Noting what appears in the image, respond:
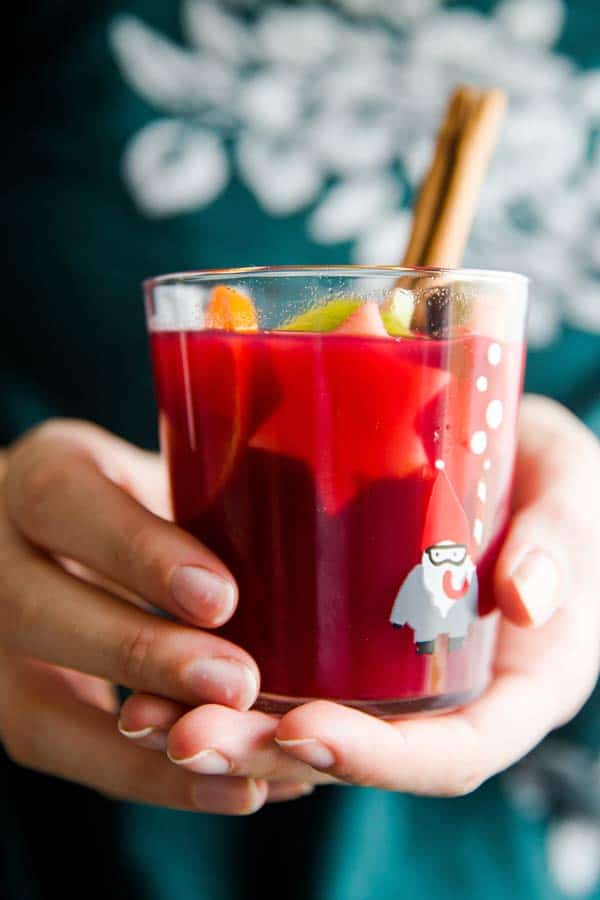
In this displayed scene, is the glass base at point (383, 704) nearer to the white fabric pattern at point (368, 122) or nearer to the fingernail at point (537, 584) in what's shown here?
the fingernail at point (537, 584)

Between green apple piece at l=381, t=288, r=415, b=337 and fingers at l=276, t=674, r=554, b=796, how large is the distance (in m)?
0.26

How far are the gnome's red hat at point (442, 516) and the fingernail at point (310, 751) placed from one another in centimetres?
15

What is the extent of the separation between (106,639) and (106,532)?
0.08 metres

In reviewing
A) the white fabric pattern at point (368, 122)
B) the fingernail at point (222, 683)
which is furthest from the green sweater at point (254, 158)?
the fingernail at point (222, 683)

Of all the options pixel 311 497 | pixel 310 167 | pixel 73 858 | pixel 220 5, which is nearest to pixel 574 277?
pixel 310 167

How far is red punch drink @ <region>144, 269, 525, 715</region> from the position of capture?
566mm

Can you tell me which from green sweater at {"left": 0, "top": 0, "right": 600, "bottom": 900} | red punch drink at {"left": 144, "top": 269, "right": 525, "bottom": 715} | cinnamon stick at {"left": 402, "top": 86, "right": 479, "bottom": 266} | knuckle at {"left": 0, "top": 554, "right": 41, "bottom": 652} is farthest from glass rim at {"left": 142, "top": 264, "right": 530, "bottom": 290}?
green sweater at {"left": 0, "top": 0, "right": 600, "bottom": 900}

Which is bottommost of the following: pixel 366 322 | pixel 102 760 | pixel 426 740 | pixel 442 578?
pixel 102 760

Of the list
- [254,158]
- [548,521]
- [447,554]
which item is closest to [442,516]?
[447,554]

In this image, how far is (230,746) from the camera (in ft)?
1.90

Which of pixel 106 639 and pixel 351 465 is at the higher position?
pixel 351 465

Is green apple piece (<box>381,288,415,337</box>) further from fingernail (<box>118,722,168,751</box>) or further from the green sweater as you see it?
the green sweater

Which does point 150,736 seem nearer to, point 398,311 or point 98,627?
point 98,627

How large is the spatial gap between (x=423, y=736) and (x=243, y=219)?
2.48 ft
